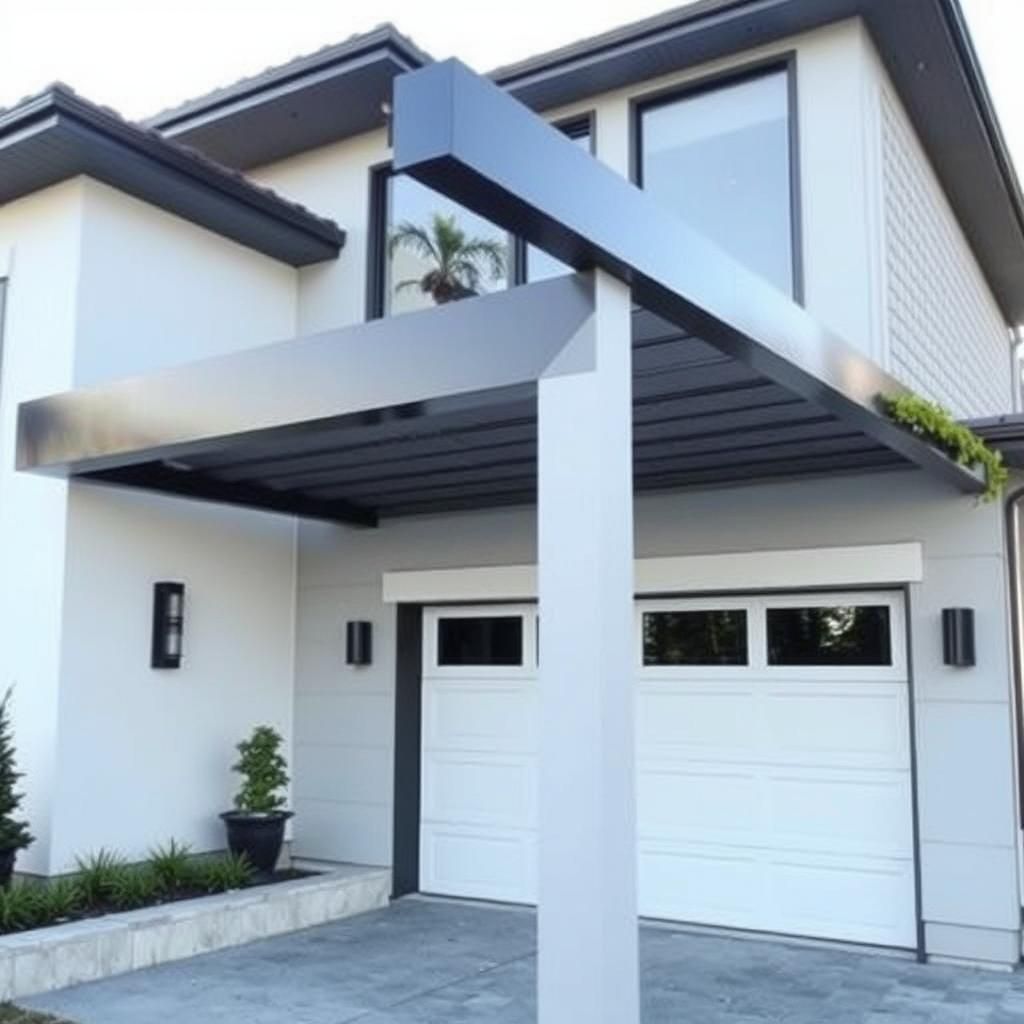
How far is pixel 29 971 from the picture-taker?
621 centimetres

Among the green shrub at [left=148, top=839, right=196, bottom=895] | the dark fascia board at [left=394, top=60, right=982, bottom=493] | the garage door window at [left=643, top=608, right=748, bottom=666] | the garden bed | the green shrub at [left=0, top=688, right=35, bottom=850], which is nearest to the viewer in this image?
the dark fascia board at [left=394, top=60, right=982, bottom=493]

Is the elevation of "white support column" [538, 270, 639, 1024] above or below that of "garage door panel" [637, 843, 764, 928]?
above

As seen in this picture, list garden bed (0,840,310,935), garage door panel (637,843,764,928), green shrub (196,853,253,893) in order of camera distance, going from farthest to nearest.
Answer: garage door panel (637,843,764,928), green shrub (196,853,253,893), garden bed (0,840,310,935)

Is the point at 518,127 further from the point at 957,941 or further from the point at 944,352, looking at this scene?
the point at 944,352

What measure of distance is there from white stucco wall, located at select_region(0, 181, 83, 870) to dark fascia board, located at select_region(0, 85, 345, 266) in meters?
0.26

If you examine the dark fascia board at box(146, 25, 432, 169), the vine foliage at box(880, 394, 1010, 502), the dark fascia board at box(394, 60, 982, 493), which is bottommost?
the vine foliage at box(880, 394, 1010, 502)

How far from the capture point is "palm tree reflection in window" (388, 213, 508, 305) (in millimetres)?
8891

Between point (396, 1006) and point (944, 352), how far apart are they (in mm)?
7391

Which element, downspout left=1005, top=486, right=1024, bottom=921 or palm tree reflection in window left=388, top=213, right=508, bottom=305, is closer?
downspout left=1005, top=486, right=1024, bottom=921

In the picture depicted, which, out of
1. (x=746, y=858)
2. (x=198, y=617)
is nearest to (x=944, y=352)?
(x=746, y=858)

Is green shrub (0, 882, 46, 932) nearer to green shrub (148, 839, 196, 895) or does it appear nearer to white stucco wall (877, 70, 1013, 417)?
green shrub (148, 839, 196, 895)

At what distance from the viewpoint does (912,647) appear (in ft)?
24.6

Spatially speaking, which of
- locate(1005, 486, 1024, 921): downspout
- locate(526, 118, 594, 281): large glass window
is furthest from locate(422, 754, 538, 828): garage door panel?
locate(526, 118, 594, 281): large glass window

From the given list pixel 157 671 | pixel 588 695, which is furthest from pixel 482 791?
pixel 588 695
